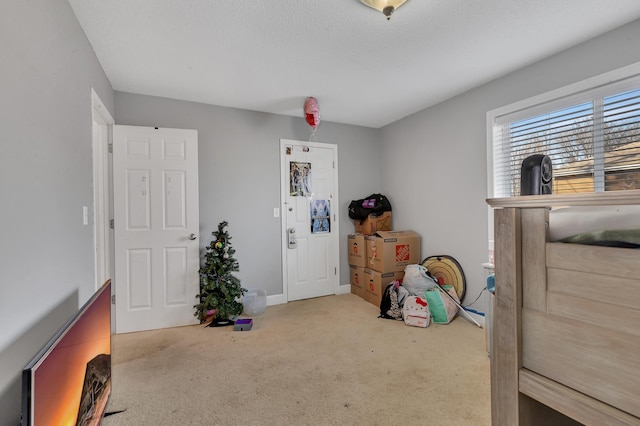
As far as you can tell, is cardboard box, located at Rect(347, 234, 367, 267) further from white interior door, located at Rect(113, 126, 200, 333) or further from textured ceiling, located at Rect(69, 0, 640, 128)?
white interior door, located at Rect(113, 126, 200, 333)

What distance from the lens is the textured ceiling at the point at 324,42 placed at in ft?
5.68

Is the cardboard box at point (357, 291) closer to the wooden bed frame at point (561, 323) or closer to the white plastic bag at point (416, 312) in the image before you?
the white plastic bag at point (416, 312)

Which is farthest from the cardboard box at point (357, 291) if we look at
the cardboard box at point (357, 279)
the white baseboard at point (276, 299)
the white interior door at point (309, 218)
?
the white baseboard at point (276, 299)

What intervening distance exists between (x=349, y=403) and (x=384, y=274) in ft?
6.15

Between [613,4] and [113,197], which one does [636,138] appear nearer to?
[613,4]

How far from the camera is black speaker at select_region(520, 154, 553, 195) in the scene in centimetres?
110

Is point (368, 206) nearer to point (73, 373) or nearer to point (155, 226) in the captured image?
point (155, 226)

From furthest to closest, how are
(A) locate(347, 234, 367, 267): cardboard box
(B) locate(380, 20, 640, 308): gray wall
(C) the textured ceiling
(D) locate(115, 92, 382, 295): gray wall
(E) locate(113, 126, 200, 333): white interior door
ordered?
(A) locate(347, 234, 367, 267): cardboard box
(D) locate(115, 92, 382, 295): gray wall
(E) locate(113, 126, 200, 333): white interior door
(B) locate(380, 20, 640, 308): gray wall
(C) the textured ceiling

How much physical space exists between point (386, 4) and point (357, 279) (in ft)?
10.4

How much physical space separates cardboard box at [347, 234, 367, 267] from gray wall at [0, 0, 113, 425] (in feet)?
9.53

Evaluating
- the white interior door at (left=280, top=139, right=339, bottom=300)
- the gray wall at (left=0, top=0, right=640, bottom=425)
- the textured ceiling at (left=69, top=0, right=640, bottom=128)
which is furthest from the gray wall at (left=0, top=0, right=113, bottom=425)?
the white interior door at (left=280, top=139, right=339, bottom=300)

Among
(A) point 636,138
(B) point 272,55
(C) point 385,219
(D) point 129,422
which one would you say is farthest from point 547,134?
(D) point 129,422

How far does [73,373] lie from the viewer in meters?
1.03

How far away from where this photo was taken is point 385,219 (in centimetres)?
404
